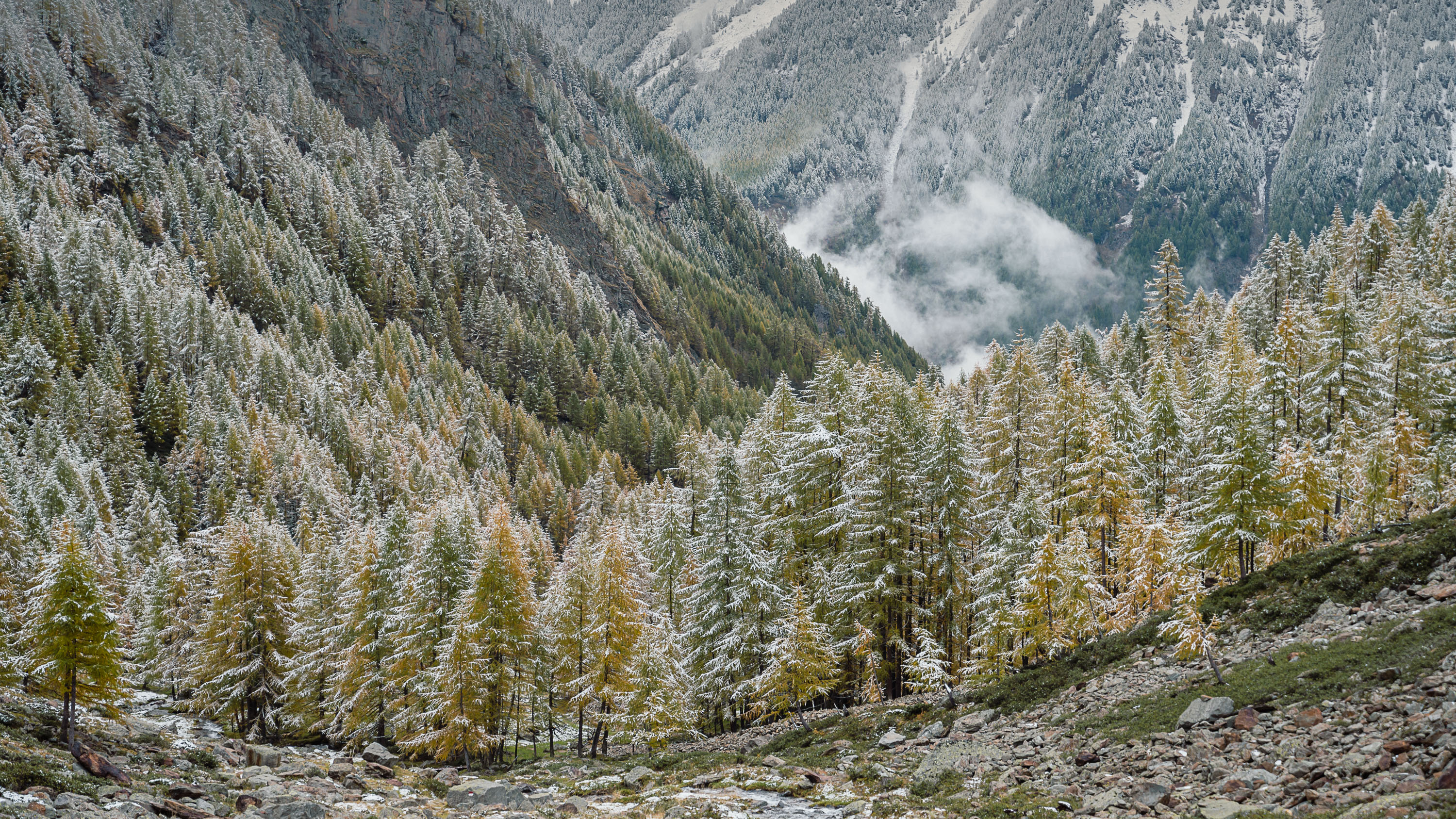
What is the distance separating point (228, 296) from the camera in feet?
409

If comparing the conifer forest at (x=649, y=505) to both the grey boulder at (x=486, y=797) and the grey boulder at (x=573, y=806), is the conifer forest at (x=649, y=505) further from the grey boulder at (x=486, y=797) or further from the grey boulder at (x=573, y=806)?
the grey boulder at (x=486, y=797)

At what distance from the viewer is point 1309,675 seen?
17.0 meters

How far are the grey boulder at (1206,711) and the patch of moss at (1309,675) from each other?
0.32 metres

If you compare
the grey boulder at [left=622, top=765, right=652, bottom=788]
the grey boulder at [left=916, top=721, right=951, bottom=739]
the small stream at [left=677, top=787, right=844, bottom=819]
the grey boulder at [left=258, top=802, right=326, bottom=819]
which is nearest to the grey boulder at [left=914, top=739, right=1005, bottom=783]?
the grey boulder at [left=916, top=721, right=951, bottom=739]

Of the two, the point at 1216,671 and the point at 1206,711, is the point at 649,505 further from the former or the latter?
the point at 1206,711

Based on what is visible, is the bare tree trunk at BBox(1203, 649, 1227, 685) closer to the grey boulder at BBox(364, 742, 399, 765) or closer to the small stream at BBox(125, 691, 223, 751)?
the grey boulder at BBox(364, 742, 399, 765)

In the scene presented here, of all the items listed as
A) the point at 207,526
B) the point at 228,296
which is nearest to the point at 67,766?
the point at 207,526

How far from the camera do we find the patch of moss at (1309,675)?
15.5 meters

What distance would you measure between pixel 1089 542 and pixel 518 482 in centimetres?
7972

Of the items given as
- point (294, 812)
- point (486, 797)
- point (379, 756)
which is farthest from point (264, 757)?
point (294, 812)

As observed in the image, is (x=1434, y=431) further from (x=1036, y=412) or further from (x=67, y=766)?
(x=67, y=766)

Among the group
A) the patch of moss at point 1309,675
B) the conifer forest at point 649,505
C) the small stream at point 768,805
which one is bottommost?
the small stream at point 768,805

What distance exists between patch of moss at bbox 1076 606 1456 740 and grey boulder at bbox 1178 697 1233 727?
12.5 inches

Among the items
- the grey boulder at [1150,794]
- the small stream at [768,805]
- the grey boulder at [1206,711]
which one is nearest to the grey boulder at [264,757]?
the small stream at [768,805]
